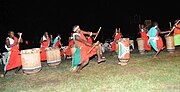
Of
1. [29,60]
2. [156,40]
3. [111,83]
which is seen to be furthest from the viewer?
[156,40]

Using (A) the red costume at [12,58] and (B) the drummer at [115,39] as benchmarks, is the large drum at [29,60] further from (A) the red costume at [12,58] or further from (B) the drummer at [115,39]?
(B) the drummer at [115,39]

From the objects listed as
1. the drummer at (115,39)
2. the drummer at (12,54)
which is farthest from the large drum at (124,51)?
the drummer at (115,39)

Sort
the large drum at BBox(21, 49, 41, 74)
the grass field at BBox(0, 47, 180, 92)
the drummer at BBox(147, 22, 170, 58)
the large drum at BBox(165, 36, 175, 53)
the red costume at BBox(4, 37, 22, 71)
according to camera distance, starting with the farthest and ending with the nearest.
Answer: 1. the large drum at BBox(165, 36, 175, 53)
2. the drummer at BBox(147, 22, 170, 58)
3. the red costume at BBox(4, 37, 22, 71)
4. the large drum at BBox(21, 49, 41, 74)
5. the grass field at BBox(0, 47, 180, 92)

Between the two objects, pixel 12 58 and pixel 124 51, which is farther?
pixel 124 51

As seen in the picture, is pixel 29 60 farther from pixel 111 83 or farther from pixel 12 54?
pixel 111 83

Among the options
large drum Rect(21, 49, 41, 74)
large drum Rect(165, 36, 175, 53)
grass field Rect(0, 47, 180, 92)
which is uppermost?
large drum Rect(165, 36, 175, 53)

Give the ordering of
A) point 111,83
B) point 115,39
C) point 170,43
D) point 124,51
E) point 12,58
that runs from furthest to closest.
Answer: point 115,39, point 170,43, point 124,51, point 12,58, point 111,83

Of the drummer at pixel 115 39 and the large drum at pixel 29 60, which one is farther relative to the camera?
the drummer at pixel 115 39

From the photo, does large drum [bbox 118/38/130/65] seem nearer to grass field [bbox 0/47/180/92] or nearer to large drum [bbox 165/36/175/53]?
grass field [bbox 0/47/180/92]

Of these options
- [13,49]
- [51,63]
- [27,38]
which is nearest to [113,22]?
[27,38]

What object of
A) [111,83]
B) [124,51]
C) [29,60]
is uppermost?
[124,51]

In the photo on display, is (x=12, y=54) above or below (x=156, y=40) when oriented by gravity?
below

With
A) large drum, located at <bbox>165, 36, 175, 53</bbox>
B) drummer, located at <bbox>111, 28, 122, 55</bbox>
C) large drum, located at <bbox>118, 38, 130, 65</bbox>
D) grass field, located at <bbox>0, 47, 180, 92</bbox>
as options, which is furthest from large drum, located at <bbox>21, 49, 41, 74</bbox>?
large drum, located at <bbox>165, 36, 175, 53</bbox>

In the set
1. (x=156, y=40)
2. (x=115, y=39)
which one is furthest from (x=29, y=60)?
(x=115, y=39)
